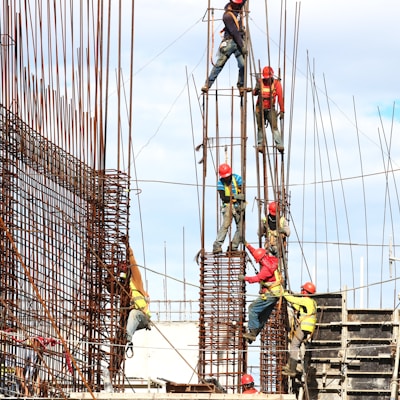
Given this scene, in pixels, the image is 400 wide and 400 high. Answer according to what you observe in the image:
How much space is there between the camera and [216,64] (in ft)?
102

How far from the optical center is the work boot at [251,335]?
94.5 feet

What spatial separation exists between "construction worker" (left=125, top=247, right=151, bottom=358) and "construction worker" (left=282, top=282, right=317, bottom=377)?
10.0ft

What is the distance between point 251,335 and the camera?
2888cm

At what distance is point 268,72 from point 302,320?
6.19 meters

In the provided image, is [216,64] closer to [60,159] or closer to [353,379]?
[60,159]

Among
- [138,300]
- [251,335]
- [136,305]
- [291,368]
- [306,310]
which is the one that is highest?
[138,300]

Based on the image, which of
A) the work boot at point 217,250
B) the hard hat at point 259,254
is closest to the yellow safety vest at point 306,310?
the hard hat at point 259,254

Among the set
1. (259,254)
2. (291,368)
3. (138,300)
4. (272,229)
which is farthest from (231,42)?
(291,368)

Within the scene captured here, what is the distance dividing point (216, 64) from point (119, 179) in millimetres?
3447

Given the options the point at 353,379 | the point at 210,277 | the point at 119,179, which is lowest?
the point at 353,379

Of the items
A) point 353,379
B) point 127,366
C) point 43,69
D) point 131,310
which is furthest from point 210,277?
point 127,366

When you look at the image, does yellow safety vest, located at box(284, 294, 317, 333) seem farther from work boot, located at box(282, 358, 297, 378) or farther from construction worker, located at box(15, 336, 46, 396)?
construction worker, located at box(15, 336, 46, 396)

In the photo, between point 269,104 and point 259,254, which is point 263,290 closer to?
point 259,254

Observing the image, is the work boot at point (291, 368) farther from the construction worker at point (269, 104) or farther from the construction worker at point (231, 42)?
the construction worker at point (231, 42)
